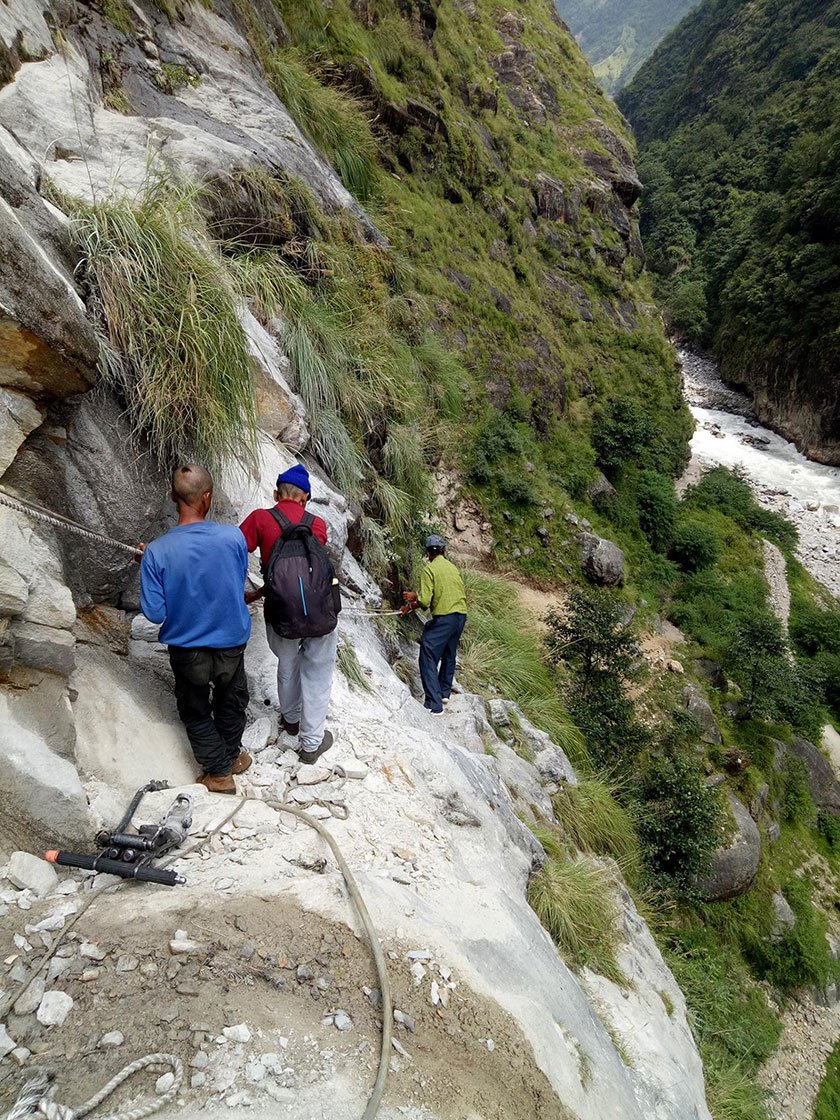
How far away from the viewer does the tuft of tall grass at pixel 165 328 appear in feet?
9.56

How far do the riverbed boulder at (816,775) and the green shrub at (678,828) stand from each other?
6.38m

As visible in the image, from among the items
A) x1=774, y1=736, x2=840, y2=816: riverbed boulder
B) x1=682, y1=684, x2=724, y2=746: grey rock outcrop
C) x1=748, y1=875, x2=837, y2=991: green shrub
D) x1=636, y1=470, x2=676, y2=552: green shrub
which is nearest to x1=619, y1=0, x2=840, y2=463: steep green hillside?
x1=636, y1=470, x2=676, y2=552: green shrub

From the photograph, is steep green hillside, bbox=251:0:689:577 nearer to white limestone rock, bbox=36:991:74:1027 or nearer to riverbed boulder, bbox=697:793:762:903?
riverbed boulder, bbox=697:793:762:903

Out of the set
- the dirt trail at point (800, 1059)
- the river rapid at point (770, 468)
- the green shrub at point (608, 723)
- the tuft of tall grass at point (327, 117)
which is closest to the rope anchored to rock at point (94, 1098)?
the green shrub at point (608, 723)

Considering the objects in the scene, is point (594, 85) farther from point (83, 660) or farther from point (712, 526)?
point (83, 660)

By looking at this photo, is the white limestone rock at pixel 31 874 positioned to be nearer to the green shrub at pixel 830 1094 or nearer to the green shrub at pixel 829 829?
the green shrub at pixel 830 1094

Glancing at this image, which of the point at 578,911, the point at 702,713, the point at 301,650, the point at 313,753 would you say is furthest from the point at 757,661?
the point at 301,650

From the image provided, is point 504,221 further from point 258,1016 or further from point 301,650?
point 258,1016

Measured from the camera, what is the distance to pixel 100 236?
296 centimetres

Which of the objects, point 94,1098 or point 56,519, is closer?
point 94,1098

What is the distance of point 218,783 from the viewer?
8.92 ft

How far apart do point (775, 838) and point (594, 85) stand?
35109mm

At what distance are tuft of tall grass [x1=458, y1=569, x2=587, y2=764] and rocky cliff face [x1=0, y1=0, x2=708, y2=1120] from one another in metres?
2.00

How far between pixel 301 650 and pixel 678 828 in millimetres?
9250
